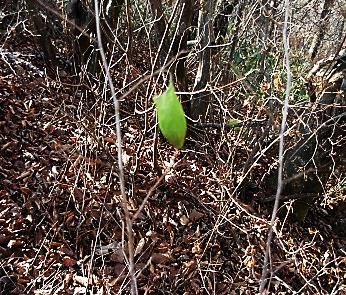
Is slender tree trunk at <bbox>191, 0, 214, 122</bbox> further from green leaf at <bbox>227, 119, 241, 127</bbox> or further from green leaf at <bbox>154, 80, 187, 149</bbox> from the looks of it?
green leaf at <bbox>154, 80, 187, 149</bbox>

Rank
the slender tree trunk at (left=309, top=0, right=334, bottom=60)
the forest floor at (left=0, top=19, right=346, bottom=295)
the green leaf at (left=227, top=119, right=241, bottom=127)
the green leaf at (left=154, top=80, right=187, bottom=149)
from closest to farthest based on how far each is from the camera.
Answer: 1. the green leaf at (left=154, top=80, right=187, bottom=149)
2. the forest floor at (left=0, top=19, right=346, bottom=295)
3. the green leaf at (left=227, top=119, right=241, bottom=127)
4. the slender tree trunk at (left=309, top=0, right=334, bottom=60)

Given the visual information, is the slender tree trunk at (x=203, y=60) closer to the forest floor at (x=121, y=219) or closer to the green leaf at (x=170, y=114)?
A: the forest floor at (x=121, y=219)

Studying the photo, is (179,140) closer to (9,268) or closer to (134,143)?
(9,268)

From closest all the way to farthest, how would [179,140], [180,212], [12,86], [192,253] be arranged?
[179,140] < [192,253] < [180,212] < [12,86]

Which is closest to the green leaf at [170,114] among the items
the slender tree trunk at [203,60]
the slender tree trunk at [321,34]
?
the slender tree trunk at [203,60]

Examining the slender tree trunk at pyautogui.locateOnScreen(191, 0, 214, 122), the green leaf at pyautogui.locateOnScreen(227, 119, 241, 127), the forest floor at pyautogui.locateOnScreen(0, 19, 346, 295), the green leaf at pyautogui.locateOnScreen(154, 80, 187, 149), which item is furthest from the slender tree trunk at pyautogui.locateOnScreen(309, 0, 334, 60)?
the green leaf at pyautogui.locateOnScreen(154, 80, 187, 149)

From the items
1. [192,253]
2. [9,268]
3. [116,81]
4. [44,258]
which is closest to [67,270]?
[44,258]

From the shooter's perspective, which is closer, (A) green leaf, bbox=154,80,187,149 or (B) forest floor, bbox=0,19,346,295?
(A) green leaf, bbox=154,80,187,149

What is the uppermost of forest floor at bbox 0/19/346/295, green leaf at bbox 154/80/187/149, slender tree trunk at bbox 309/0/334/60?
green leaf at bbox 154/80/187/149
